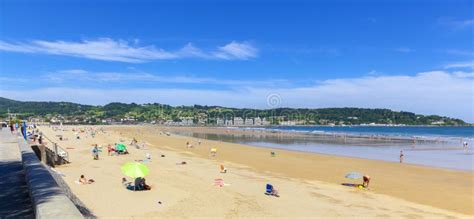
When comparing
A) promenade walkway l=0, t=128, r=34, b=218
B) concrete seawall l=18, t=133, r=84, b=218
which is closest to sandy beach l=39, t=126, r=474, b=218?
promenade walkway l=0, t=128, r=34, b=218

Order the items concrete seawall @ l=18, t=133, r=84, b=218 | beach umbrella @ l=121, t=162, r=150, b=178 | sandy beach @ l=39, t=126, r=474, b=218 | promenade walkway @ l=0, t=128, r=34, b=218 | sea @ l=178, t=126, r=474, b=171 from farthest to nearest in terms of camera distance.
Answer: sea @ l=178, t=126, r=474, b=171
beach umbrella @ l=121, t=162, r=150, b=178
sandy beach @ l=39, t=126, r=474, b=218
promenade walkway @ l=0, t=128, r=34, b=218
concrete seawall @ l=18, t=133, r=84, b=218

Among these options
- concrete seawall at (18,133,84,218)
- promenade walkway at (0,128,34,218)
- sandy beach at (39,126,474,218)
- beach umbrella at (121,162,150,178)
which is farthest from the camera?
beach umbrella at (121,162,150,178)

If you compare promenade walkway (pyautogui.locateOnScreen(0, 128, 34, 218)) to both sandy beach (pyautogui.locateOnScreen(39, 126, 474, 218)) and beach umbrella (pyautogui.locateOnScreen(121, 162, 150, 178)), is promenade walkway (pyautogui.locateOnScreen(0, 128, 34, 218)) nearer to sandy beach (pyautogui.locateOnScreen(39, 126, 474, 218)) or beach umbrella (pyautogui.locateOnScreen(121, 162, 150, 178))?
sandy beach (pyautogui.locateOnScreen(39, 126, 474, 218))

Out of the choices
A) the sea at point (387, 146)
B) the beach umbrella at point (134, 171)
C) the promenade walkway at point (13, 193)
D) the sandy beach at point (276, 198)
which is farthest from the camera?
the sea at point (387, 146)

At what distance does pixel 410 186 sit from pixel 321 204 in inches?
303

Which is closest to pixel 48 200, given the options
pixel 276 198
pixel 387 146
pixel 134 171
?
pixel 134 171

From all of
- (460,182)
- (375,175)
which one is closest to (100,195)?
(375,175)

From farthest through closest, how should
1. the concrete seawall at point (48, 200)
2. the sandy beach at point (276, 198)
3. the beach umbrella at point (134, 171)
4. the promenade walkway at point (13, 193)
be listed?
the beach umbrella at point (134, 171) < the sandy beach at point (276, 198) < the promenade walkway at point (13, 193) < the concrete seawall at point (48, 200)

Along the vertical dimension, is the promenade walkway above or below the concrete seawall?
below

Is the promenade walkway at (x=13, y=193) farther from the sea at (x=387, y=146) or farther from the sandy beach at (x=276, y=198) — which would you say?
the sea at (x=387, y=146)

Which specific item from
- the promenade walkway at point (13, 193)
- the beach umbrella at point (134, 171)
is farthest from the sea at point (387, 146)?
the promenade walkway at point (13, 193)

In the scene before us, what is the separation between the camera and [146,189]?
48.1 feet

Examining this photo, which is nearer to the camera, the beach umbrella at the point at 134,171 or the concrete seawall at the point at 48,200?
the concrete seawall at the point at 48,200

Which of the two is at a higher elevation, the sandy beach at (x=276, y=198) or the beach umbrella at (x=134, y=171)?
the beach umbrella at (x=134, y=171)
